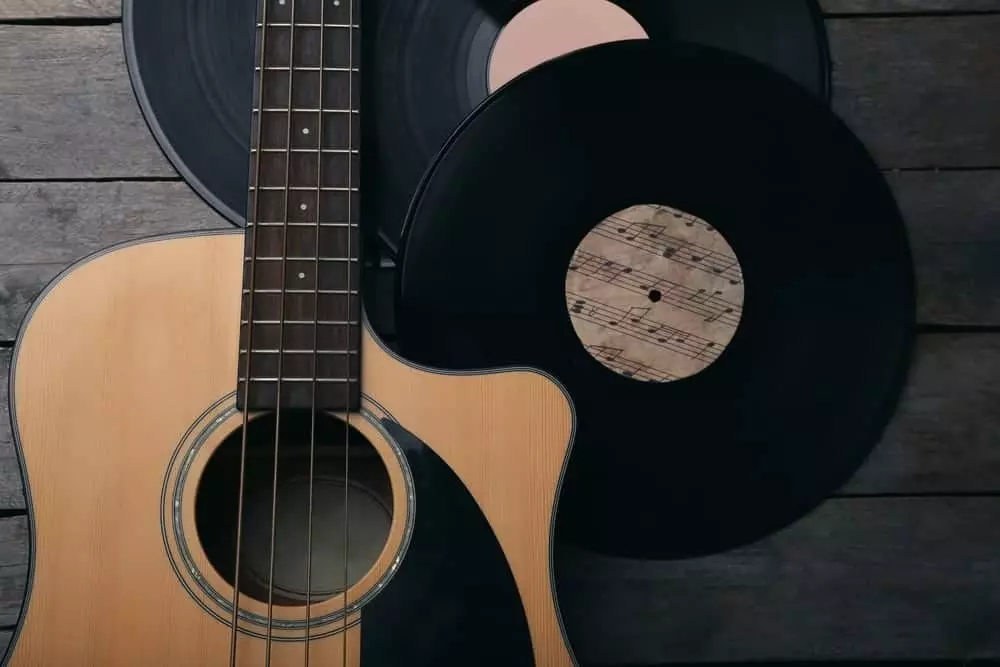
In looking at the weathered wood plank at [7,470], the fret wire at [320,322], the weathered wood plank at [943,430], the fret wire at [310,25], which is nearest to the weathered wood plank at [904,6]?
the weathered wood plank at [943,430]

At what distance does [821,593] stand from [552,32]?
0.61 metres

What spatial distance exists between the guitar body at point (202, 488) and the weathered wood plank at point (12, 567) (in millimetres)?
221

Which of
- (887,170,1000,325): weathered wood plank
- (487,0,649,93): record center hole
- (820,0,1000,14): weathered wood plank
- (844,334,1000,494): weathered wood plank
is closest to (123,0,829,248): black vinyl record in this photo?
(487,0,649,93): record center hole

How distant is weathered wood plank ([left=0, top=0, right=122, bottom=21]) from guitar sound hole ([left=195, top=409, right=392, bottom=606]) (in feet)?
1.59

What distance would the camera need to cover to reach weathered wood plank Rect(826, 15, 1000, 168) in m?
0.80

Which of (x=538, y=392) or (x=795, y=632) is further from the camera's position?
(x=795, y=632)

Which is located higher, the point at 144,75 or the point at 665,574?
the point at 144,75

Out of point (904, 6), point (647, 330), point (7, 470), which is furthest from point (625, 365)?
point (7, 470)

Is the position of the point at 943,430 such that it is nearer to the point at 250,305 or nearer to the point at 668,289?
the point at 668,289

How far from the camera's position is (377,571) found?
0.56 m

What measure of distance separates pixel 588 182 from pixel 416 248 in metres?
0.16

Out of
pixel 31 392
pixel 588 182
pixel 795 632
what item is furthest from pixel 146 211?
pixel 795 632

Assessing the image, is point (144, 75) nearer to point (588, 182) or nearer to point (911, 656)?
point (588, 182)

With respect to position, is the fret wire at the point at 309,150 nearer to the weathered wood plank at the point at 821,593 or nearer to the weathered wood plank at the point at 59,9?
the weathered wood plank at the point at 59,9
